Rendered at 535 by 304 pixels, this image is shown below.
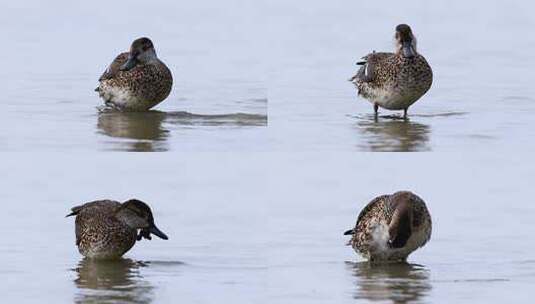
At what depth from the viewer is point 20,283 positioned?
406 inches

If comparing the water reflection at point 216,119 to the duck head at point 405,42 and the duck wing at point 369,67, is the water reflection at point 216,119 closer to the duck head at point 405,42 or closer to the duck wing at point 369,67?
the duck wing at point 369,67

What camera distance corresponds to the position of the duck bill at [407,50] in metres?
13.7

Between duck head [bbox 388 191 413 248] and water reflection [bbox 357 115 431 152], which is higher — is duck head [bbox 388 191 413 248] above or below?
below

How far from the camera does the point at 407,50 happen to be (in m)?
13.8

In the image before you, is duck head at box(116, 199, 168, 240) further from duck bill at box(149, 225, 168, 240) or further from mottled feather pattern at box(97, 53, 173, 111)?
mottled feather pattern at box(97, 53, 173, 111)

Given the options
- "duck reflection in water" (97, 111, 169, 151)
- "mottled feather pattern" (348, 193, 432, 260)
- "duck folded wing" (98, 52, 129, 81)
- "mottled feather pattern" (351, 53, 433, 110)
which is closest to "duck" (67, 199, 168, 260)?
"duck reflection in water" (97, 111, 169, 151)

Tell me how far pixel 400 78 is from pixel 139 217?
2.84 m

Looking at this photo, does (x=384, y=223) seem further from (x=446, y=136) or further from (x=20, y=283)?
(x=20, y=283)

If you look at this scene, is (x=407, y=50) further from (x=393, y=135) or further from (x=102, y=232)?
(x=102, y=232)

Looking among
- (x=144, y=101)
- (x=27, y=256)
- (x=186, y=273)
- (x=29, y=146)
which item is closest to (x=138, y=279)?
(x=186, y=273)

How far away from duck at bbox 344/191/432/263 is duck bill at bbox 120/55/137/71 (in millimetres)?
3203

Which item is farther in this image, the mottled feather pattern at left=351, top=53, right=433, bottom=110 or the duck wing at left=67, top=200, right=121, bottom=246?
the mottled feather pattern at left=351, top=53, right=433, bottom=110

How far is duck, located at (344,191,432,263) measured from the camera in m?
11.5

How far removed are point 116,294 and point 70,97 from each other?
4618mm
